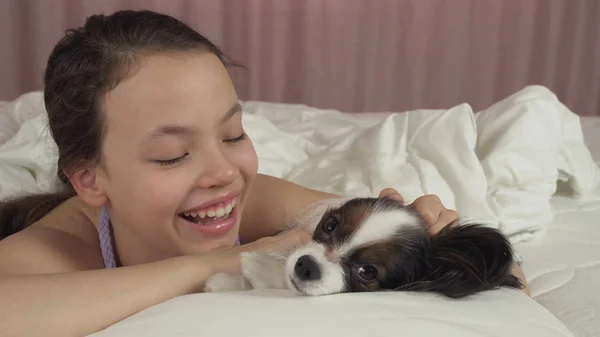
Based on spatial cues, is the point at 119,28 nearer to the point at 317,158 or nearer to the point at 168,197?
the point at 168,197

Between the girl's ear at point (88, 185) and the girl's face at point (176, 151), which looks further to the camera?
the girl's ear at point (88, 185)

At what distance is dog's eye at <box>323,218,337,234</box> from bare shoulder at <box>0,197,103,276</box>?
44 cm

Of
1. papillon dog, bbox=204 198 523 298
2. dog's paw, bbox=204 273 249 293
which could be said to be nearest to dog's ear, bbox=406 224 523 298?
papillon dog, bbox=204 198 523 298

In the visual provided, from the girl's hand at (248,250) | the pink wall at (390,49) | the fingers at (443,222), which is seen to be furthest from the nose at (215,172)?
the pink wall at (390,49)

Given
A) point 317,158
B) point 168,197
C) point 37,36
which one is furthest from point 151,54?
point 37,36

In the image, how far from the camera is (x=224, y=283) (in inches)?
38.1

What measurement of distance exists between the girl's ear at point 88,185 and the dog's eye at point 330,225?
383 millimetres

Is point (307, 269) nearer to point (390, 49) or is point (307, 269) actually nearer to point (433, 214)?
point (433, 214)

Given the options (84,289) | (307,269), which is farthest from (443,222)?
(84,289)

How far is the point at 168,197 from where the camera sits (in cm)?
105

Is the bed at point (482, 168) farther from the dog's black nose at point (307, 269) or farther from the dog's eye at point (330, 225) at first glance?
the dog's eye at point (330, 225)

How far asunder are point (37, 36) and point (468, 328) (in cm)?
268

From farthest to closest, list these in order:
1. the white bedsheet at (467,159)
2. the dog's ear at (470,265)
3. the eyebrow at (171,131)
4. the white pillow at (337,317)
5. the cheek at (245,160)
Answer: the white bedsheet at (467,159) < the cheek at (245,160) < the eyebrow at (171,131) < the dog's ear at (470,265) < the white pillow at (337,317)

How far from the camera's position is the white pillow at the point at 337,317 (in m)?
0.78
